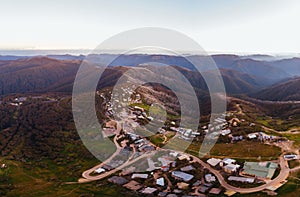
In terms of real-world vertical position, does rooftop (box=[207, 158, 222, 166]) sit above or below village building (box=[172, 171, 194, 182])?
above

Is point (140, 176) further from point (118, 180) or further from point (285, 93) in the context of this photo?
point (285, 93)

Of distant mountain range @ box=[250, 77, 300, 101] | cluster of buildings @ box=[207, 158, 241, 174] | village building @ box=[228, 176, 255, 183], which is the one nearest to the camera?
village building @ box=[228, 176, 255, 183]

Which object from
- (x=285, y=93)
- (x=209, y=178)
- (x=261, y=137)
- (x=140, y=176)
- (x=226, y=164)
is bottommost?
(x=140, y=176)

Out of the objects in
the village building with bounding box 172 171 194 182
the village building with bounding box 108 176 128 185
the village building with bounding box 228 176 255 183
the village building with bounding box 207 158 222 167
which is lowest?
the village building with bounding box 108 176 128 185

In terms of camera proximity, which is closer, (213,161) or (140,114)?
(213,161)

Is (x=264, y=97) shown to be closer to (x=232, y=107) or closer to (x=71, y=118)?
(x=232, y=107)

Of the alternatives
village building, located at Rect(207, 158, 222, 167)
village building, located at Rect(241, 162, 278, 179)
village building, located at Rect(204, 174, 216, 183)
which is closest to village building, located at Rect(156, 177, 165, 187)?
village building, located at Rect(204, 174, 216, 183)

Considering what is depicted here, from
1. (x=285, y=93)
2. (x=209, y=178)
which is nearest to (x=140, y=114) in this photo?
(x=209, y=178)

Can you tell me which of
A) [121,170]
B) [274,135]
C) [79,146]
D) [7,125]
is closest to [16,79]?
[7,125]

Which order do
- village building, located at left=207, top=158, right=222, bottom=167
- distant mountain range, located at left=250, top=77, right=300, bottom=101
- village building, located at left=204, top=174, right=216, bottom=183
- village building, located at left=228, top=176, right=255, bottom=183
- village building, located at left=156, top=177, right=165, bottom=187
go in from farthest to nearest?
distant mountain range, located at left=250, top=77, right=300, bottom=101
village building, located at left=207, top=158, right=222, bottom=167
village building, located at left=156, top=177, right=165, bottom=187
village building, located at left=204, top=174, right=216, bottom=183
village building, located at left=228, top=176, right=255, bottom=183

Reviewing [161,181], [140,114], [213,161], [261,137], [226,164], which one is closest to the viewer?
[161,181]

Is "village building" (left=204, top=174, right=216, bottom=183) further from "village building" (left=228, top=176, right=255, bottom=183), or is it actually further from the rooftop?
the rooftop
